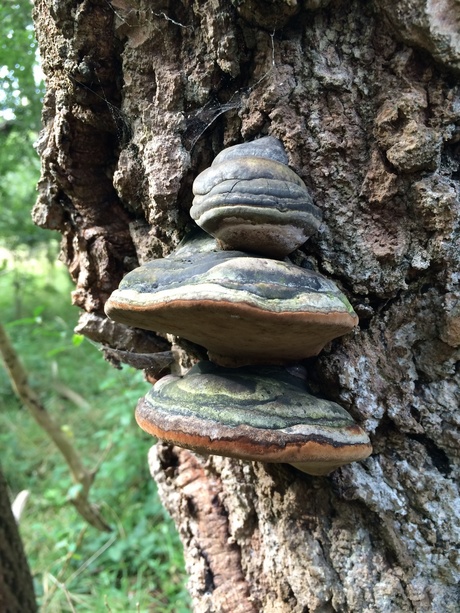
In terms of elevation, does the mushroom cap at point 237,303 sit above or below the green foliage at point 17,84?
below

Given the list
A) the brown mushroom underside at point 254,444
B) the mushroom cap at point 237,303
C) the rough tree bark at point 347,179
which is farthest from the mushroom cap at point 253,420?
the rough tree bark at point 347,179

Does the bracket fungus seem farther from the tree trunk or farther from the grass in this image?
the tree trunk

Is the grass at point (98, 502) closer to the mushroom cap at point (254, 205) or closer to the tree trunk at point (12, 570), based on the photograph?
the tree trunk at point (12, 570)

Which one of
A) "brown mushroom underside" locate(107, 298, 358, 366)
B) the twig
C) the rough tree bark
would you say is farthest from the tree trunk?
"brown mushroom underside" locate(107, 298, 358, 366)

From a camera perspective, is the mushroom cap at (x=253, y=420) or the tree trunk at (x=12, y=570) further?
the tree trunk at (x=12, y=570)

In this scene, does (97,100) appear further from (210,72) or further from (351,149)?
(351,149)

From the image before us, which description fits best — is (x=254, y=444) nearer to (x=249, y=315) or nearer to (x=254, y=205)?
(x=249, y=315)

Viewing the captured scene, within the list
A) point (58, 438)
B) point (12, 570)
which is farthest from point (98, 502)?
point (12, 570)
